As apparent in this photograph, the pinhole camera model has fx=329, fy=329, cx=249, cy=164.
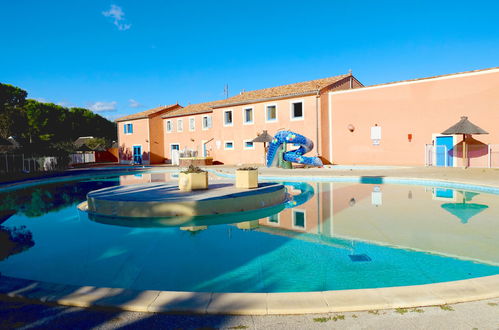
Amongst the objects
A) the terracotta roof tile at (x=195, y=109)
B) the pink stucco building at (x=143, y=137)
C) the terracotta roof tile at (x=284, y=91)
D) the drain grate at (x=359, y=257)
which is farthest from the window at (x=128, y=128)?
the drain grate at (x=359, y=257)

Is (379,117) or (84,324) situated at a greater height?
(379,117)

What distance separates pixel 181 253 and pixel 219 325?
2.91 metres

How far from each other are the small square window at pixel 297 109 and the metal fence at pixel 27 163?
64.8ft

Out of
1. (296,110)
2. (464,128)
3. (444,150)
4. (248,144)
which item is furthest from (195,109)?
(464,128)

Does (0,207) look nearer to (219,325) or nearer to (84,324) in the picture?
(84,324)

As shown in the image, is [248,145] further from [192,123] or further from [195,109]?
[195,109]

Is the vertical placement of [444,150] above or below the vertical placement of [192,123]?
below

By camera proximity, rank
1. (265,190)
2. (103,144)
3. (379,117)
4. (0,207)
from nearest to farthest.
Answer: (265,190) → (0,207) → (379,117) → (103,144)

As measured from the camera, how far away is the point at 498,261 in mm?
4918

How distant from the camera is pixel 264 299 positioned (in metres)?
3.31

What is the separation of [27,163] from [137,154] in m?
12.2

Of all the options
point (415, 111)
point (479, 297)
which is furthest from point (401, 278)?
point (415, 111)

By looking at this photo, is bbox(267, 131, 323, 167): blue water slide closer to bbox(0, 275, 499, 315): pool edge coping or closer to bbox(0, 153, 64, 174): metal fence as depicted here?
bbox(0, 153, 64, 174): metal fence

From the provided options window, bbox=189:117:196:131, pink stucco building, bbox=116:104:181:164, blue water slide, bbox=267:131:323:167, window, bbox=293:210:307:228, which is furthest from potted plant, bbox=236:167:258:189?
pink stucco building, bbox=116:104:181:164
